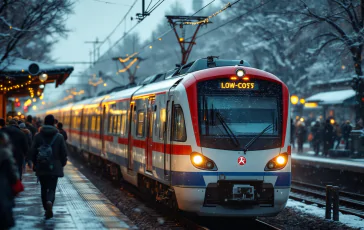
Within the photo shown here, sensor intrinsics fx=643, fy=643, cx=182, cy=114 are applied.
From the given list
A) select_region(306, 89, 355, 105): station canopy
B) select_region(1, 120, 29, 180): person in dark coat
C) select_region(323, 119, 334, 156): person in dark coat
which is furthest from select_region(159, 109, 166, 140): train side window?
select_region(306, 89, 355, 105): station canopy

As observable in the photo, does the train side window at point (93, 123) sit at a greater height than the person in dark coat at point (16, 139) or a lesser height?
greater

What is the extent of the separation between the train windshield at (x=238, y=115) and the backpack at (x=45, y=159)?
2.58 metres

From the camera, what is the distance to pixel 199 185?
36.2 feet

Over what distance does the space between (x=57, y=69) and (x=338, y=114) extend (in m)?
26.4

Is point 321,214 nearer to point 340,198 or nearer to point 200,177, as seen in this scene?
point 340,198

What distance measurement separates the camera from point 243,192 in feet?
36.2

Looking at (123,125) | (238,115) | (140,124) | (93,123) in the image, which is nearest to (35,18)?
(93,123)

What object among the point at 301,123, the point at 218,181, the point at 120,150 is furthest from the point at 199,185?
the point at 301,123

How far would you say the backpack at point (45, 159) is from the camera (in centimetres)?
1056

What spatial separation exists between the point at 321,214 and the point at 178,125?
460 centimetres

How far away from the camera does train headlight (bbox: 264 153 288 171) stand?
446 inches

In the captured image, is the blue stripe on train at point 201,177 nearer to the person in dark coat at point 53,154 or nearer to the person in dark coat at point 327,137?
the person in dark coat at point 53,154

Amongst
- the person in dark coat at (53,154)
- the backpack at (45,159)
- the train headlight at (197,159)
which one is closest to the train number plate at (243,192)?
the train headlight at (197,159)

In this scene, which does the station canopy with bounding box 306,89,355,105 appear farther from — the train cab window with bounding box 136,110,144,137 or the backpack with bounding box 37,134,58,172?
the backpack with bounding box 37,134,58,172
